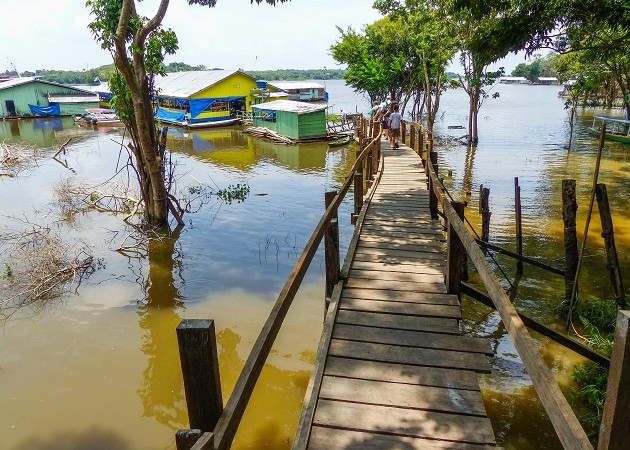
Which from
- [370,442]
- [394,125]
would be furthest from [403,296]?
[394,125]

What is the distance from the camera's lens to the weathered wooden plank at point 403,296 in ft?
17.3

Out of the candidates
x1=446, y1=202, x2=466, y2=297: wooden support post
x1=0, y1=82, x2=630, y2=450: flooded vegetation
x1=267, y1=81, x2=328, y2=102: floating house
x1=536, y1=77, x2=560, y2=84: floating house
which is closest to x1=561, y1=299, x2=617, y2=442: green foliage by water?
x1=0, y1=82, x2=630, y2=450: flooded vegetation

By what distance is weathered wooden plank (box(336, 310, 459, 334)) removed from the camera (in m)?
4.71

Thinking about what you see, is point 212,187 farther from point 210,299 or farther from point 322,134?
point 322,134

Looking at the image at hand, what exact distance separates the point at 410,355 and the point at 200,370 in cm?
255

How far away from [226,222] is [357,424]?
12039 millimetres

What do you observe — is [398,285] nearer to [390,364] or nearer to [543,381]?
[390,364]

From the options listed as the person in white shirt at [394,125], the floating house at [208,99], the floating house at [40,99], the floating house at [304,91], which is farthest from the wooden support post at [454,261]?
the floating house at [304,91]

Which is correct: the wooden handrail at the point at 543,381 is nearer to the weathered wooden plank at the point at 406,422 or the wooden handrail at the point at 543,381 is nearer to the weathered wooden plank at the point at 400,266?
the weathered wooden plank at the point at 406,422

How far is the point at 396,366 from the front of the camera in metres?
4.11

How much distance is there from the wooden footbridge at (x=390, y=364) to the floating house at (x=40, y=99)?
5132 cm

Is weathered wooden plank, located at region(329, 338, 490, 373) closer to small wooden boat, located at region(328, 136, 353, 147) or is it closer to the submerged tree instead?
the submerged tree

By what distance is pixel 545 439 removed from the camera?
5547 mm

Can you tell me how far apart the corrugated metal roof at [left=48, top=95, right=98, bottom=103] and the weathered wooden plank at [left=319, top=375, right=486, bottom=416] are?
53.9 meters
